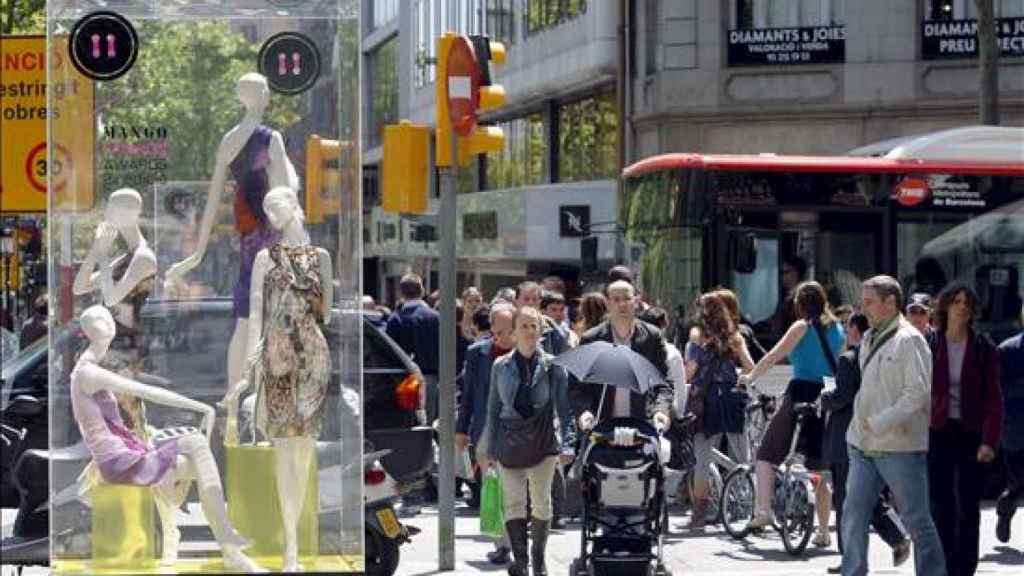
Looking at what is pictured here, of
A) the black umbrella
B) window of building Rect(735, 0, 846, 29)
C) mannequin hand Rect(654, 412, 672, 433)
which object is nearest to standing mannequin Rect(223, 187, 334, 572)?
the black umbrella

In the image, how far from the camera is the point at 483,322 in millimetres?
17641

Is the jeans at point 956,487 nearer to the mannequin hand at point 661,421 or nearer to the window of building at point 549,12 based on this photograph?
the mannequin hand at point 661,421

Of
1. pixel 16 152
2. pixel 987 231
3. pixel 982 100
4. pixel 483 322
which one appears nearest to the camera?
pixel 16 152

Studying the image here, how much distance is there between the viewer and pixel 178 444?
29.4 feet

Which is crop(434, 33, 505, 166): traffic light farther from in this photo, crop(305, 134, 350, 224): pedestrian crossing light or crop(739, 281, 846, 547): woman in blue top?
crop(305, 134, 350, 224): pedestrian crossing light

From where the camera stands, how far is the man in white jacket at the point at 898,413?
11164 mm

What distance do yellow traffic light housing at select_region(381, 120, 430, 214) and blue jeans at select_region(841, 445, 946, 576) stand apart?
136 inches

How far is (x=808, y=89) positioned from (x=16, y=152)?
22.9 metres

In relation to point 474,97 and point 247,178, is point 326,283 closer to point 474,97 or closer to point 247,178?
point 247,178

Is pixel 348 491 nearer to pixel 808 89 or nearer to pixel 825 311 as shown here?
pixel 825 311

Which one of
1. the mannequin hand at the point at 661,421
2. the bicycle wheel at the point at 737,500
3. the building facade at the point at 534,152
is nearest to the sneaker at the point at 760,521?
the bicycle wheel at the point at 737,500

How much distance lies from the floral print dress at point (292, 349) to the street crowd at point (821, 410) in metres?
3.51

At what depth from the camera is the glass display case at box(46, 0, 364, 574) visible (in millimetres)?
8906

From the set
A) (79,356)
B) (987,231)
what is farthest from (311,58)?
(987,231)
